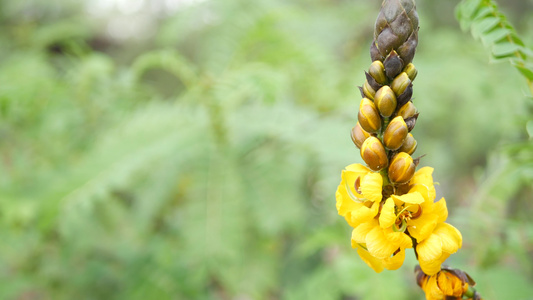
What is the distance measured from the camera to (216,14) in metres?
2.62

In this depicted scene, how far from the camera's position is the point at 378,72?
1.79ft

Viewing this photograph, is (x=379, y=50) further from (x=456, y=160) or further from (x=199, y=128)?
(x=456, y=160)

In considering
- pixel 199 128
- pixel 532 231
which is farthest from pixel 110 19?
pixel 532 231

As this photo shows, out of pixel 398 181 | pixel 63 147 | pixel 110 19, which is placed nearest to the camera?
pixel 398 181

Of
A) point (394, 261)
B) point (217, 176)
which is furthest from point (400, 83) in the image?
point (217, 176)

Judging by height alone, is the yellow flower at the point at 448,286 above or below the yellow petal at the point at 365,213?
below

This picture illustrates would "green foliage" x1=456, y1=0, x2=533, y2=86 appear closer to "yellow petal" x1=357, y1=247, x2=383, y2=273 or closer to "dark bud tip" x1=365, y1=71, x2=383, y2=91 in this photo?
"dark bud tip" x1=365, y1=71, x2=383, y2=91

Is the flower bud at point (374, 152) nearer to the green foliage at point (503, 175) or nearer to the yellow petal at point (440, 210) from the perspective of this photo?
the yellow petal at point (440, 210)

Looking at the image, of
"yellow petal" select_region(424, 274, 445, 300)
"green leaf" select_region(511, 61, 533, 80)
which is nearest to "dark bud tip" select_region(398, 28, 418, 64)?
"green leaf" select_region(511, 61, 533, 80)

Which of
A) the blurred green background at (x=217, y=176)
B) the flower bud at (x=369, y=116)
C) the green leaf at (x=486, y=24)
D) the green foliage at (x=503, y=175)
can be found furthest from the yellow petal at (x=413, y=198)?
the blurred green background at (x=217, y=176)

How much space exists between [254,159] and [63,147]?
125cm

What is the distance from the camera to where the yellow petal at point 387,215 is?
1.68ft

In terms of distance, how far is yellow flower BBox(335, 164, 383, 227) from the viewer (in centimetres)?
53

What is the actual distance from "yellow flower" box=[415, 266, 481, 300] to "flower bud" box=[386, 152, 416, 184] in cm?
15
